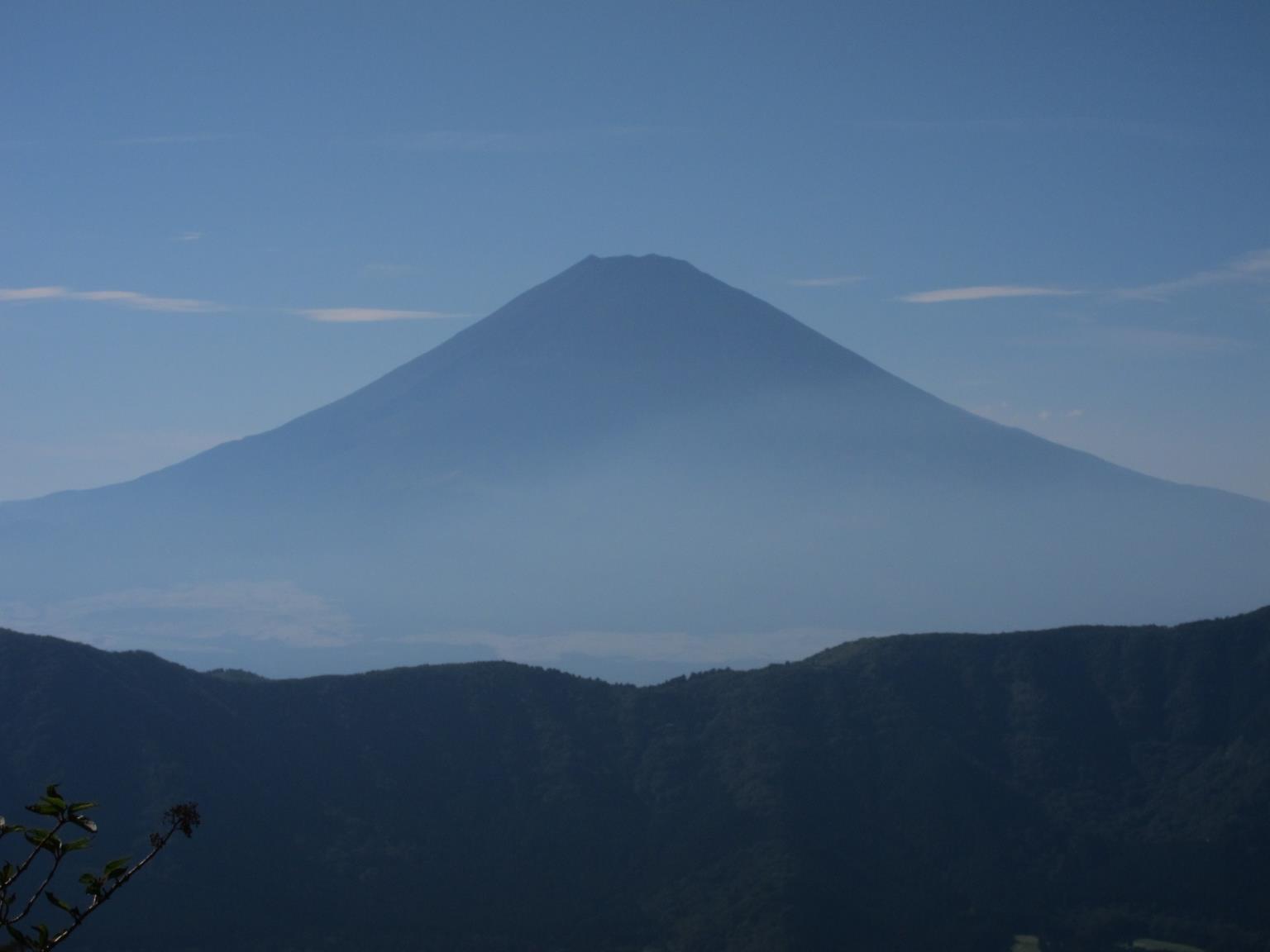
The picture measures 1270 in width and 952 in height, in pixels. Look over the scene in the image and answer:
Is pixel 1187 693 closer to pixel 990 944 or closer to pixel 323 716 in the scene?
pixel 990 944

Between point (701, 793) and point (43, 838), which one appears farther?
point (701, 793)

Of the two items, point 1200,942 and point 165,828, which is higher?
point 165,828

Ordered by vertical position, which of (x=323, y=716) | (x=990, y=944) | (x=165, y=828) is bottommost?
(x=990, y=944)

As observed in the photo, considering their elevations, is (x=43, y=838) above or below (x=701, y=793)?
above

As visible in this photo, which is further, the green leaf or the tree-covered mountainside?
the tree-covered mountainside

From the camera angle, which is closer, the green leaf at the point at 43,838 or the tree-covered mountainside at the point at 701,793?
the green leaf at the point at 43,838

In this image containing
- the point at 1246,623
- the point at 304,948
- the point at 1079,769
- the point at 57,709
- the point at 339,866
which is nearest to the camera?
the point at 304,948

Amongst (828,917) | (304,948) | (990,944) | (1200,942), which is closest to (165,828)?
(304,948)

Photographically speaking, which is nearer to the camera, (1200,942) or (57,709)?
(1200,942)
